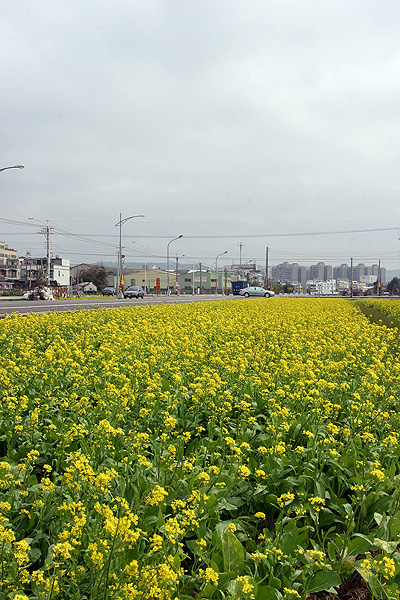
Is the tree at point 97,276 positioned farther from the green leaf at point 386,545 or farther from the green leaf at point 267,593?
the green leaf at point 267,593

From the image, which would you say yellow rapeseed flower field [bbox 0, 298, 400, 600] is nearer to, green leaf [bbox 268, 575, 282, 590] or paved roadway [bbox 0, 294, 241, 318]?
green leaf [bbox 268, 575, 282, 590]

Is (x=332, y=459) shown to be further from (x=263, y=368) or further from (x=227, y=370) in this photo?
(x=263, y=368)

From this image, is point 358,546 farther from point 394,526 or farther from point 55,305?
point 55,305

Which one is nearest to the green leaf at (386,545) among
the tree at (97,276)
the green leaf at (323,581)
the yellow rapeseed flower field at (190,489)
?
the yellow rapeseed flower field at (190,489)

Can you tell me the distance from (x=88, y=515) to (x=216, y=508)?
816 millimetres

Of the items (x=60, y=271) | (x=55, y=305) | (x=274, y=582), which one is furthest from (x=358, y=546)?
(x=60, y=271)

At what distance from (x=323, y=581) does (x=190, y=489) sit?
3.05 ft

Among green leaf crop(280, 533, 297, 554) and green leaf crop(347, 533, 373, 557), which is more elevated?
green leaf crop(280, 533, 297, 554)

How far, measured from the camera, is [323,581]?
2531mm

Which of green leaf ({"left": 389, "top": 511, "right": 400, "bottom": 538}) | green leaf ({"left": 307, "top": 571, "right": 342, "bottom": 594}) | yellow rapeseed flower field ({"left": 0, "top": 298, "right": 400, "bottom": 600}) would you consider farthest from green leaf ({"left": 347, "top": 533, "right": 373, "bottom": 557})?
green leaf ({"left": 307, "top": 571, "right": 342, "bottom": 594})

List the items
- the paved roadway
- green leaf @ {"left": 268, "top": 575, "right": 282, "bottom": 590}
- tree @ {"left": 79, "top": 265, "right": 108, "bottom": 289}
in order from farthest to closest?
tree @ {"left": 79, "top": 265, "right": 108, "bottom": 289}, the paved roadway, green leaf @ {"left": 268, "top": 575, "right": 282, "bottom": 590}

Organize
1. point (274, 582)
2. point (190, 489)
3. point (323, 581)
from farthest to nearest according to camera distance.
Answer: point (190, 489) < point (323, 581) < point (274, 582)

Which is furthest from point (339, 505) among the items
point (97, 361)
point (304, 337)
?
point (304, 337)

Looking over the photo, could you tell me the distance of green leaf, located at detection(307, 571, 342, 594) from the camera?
251cm
